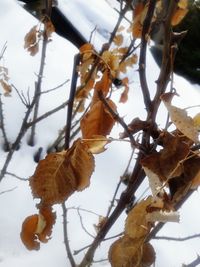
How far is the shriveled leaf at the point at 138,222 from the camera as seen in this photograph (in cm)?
55

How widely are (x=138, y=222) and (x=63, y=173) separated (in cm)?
13

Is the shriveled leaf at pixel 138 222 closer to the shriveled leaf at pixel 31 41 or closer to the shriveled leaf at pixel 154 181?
the shriveled leaf at pixel 154 181

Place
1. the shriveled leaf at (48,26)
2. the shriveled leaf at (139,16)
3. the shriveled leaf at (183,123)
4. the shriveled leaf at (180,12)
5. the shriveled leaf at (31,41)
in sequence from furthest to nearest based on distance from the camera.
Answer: the shriveled leaf at (31,41), the shriveled leaf at (48,26), the shriveled leaf at (180,12), the shriveled leaf at (139,16), the shriveled leaf at (183,123)

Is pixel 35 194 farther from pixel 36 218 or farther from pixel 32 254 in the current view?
pixel 32 254

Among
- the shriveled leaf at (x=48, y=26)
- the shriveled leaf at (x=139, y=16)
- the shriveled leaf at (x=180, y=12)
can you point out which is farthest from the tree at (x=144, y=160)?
the shriveled leaf at (x=48, y=26)

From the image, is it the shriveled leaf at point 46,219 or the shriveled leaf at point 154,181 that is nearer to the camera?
the shriveled leaf at point 154,181

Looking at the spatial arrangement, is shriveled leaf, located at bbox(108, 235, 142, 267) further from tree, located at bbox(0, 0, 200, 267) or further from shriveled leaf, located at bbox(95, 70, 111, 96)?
shriveled leaf, located at bbox(95, 70, 111, 96)

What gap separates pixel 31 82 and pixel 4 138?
0.63 meters

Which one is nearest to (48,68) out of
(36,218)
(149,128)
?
(36,218)

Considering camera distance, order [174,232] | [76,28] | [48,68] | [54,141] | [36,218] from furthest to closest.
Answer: [76,28] < [48,68] < [54,141] < [174,232] < [36,218]

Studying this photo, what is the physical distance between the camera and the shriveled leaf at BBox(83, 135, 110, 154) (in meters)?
0.56

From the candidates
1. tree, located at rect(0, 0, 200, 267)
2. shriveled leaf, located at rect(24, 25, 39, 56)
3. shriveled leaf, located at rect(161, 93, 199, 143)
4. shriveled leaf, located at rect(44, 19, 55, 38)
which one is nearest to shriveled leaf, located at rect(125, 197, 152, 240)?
tree, located at rect(0, 0, 200, 267)

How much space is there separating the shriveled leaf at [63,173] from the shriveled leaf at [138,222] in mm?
80

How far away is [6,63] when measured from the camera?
97.3 inches
